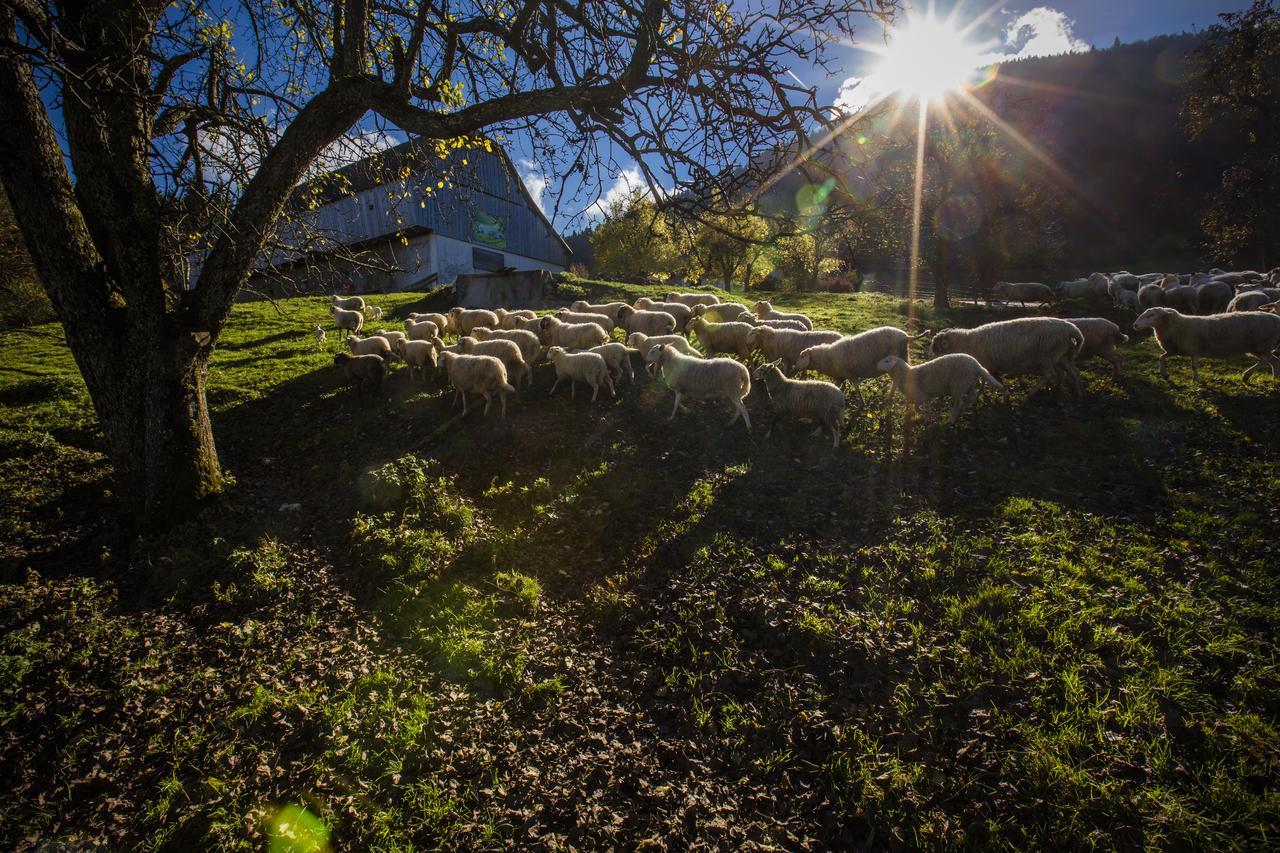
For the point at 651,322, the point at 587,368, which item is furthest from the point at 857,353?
the point at 651,322

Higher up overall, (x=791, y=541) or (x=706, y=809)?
(x=791, y=541)

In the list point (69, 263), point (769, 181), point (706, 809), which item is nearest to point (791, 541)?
point (706, 809)

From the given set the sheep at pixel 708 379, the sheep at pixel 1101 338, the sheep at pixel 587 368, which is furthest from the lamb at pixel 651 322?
the sheep at pixel 1101 338

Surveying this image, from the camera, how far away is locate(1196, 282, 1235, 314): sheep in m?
17.8

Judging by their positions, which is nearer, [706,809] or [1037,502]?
[706,809]

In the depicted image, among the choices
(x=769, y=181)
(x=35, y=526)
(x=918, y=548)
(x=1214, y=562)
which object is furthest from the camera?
(x=35, y=526)

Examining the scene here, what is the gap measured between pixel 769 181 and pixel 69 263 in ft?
24.7

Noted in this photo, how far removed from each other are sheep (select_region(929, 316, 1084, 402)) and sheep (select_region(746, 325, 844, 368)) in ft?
8.70

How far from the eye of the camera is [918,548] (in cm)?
591

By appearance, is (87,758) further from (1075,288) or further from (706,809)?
(1075,288)

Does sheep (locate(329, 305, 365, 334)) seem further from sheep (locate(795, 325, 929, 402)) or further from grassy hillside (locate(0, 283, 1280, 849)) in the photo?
sheep (locate(795, 325, 929, 402))

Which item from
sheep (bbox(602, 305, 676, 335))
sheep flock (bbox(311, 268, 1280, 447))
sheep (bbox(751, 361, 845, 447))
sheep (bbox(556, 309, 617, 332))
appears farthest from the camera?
sheep (bbox(556, 309, 617, 332))

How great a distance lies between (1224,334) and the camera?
999 centimetres

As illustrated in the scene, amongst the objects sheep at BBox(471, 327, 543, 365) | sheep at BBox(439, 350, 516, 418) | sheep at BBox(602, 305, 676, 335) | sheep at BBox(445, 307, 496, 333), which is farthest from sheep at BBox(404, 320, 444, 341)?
sheep at BBox(602, 305, 676, 335)
